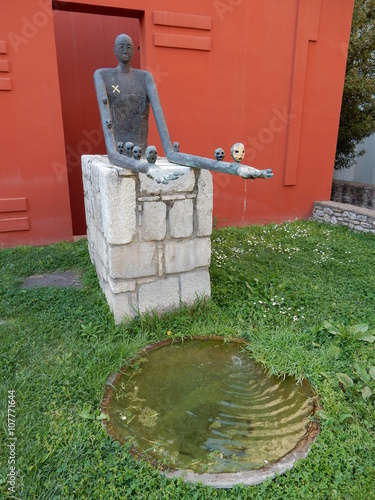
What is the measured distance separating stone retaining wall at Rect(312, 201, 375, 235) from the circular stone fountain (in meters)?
3.61

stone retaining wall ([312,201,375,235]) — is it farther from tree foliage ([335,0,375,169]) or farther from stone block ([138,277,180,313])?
stone block ([138,277,180,313])

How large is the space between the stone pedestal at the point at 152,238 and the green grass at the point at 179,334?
7.4 inches

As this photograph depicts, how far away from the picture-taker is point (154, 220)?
8.69 ft

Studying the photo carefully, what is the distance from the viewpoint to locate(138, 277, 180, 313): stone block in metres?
2.80

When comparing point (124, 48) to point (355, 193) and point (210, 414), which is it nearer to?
point (210, 414)

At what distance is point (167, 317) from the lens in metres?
2.87

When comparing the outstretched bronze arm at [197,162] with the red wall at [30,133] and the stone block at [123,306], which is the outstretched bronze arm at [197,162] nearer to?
the stone block at [123,306]

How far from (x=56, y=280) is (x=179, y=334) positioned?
1674mm

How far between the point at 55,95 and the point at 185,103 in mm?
1670

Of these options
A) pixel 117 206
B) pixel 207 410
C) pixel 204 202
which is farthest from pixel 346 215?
pixel 207 410

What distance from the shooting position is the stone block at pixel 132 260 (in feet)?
8.61

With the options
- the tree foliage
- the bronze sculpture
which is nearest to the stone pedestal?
the bronze sculpture

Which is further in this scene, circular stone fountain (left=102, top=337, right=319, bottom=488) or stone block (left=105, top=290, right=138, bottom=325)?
stone block (left=105, top=290, right=138, bottom=325)

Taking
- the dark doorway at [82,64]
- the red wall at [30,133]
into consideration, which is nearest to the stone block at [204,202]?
the red wall at [30,133]
